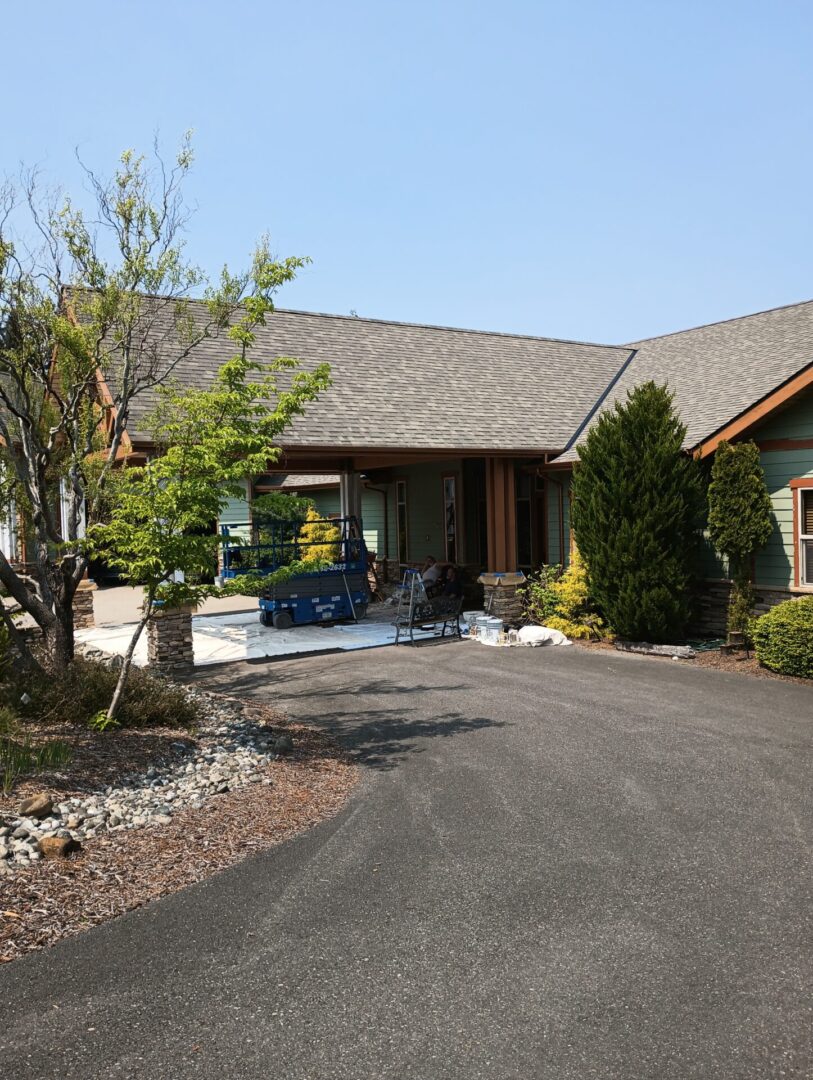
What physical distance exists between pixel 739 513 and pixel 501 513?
4.79 meters

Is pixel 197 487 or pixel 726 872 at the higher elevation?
pixel 197 487

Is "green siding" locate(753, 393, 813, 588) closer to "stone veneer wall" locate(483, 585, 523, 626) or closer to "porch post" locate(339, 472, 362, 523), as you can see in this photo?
"stone veneer wall" locate(483, 585, 523, 626)

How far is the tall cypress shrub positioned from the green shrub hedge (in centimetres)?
175

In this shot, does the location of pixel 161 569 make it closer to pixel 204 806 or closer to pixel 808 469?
pixel 204 806

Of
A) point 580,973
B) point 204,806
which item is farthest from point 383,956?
point 204,806

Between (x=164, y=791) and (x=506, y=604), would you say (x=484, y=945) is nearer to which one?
(x=164, y=791)

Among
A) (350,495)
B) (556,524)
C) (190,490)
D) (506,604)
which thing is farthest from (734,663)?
(350,495)

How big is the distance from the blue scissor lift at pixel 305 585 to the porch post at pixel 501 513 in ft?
9.82

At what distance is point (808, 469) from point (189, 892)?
11247 mm

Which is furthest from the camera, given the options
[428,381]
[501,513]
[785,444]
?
[428,381]

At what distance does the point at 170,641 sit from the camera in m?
12.7

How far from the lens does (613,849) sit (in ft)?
19.3

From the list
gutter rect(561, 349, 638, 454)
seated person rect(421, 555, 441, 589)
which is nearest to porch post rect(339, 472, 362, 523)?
seated person rect(421, 555, 441, 589)

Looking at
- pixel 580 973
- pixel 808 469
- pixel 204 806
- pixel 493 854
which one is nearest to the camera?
pixel 580 973
